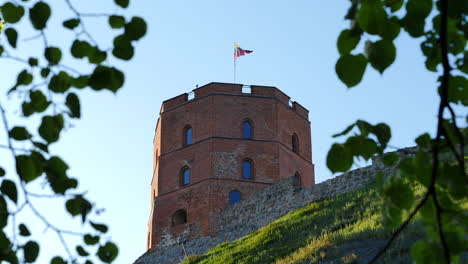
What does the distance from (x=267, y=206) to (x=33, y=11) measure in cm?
2128

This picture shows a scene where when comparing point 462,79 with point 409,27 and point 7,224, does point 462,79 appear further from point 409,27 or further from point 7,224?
point 7,224

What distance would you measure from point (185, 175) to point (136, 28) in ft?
91.7

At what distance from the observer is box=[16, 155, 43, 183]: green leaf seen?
2861mm

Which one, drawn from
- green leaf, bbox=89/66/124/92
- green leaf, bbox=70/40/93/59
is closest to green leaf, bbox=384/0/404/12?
green leaf, bbox=89/66/124/92

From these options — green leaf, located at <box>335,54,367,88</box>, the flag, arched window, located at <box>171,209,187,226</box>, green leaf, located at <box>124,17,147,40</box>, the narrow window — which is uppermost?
the flag

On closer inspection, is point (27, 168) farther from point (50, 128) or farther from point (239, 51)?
point (239, 51)

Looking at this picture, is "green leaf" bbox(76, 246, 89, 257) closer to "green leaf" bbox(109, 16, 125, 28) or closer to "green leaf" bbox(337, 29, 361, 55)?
"green leaf" bbox(109, 16, 125, 28)

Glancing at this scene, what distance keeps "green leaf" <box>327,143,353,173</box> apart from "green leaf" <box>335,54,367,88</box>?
281 millimetres

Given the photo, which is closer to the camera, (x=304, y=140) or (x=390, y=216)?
(x=390, y=216)

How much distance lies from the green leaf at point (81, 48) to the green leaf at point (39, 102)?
0.26 meters

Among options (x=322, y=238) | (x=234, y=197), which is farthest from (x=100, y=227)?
(x=234, y=197)

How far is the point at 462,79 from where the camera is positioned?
276cm

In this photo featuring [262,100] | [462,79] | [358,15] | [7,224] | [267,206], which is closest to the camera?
[358,15]

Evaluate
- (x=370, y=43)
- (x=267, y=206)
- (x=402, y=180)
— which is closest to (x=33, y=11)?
(x=370, y=43)
